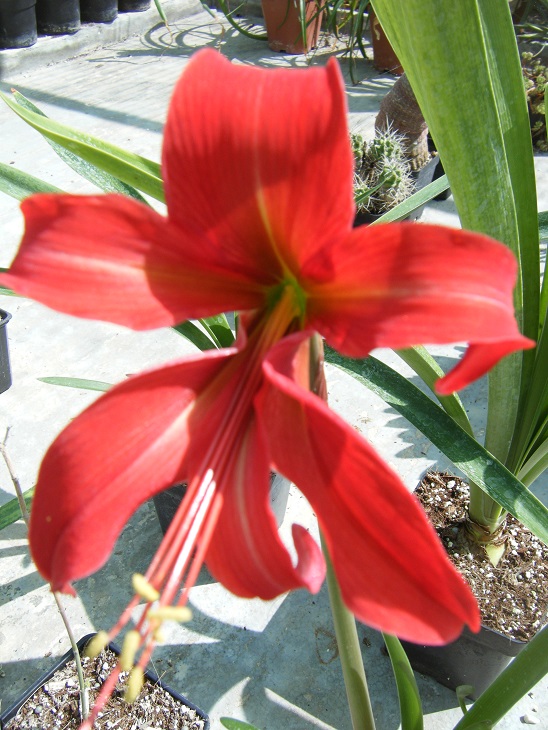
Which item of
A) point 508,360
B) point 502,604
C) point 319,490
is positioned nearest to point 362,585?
point 319,490

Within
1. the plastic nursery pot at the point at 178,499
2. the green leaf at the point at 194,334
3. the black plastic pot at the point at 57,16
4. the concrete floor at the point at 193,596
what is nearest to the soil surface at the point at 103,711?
the concrete floor at the point at 193,596

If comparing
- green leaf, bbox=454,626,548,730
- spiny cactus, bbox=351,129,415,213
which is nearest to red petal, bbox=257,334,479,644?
green leaf, bbox=454,626,548,730

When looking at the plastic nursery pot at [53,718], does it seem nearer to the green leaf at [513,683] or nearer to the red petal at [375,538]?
the green leaf at [513,683]

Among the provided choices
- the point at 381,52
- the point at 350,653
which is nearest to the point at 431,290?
the point at 350,653

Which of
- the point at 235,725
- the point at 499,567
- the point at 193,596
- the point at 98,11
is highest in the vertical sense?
the point at 98,11

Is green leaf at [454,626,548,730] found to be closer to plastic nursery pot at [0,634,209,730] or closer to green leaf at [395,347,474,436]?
green leaf at [395,347,474,436]

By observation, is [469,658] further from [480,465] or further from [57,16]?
[57,16]

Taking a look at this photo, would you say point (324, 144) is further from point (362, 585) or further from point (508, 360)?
point (508, 360)
